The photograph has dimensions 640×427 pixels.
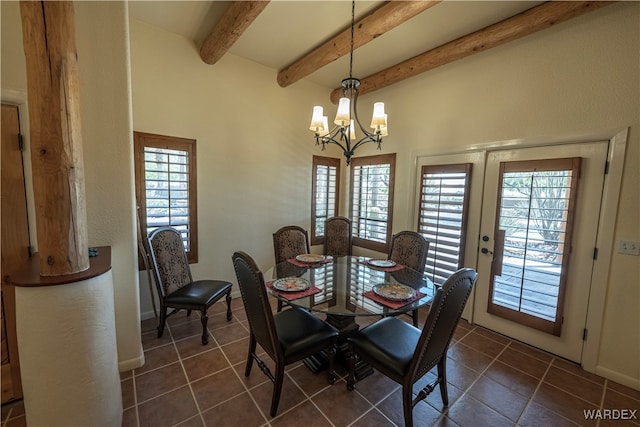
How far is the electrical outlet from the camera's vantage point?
207cm

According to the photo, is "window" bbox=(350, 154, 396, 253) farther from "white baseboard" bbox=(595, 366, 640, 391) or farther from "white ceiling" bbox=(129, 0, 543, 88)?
"white baseboard" bbox=(595, 366, 640, 391)

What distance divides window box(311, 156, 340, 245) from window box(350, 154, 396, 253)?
304 mm

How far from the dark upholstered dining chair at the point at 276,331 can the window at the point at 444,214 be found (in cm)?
192

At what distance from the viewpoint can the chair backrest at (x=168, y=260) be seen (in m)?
2.50

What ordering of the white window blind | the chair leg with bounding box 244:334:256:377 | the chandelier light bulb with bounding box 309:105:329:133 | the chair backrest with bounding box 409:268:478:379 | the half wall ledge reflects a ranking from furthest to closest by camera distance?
the white window blind → the chandelier light bulb with bounding box 309:105:329:133 → the chair leg with bounding box 244:334:256:377 → the chair backrest with bounding box 409:268:478:379 → the half wall ledge

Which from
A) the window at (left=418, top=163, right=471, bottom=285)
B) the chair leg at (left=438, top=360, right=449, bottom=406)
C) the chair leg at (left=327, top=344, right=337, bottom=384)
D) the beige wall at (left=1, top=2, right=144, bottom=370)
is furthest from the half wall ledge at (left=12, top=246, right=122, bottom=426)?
the window at (left=418, top=163, right=471, bottom=285)

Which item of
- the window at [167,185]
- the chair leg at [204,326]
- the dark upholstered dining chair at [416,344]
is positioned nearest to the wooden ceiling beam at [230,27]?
the window at [167,185]

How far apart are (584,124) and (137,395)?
164 inches

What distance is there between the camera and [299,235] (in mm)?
3262

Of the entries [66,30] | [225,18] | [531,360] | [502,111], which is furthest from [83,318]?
[502,111]

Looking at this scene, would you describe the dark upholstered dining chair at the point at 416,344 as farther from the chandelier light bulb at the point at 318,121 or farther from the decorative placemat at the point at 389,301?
the chandelier light bulb at the point at 318,121

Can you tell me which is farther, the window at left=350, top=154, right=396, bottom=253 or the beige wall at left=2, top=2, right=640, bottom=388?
the window at left=350, top=154, right=396, bottom=253

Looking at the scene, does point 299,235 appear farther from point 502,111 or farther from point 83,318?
point 502,111

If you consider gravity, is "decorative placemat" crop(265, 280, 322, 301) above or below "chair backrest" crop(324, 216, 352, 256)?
below
